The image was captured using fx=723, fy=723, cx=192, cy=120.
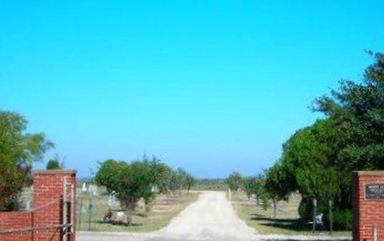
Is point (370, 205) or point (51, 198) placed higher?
point (51, 198)

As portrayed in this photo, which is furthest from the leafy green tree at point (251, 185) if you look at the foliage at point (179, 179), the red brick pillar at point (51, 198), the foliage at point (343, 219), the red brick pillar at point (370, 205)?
the red brick pillar at point (51, 198)

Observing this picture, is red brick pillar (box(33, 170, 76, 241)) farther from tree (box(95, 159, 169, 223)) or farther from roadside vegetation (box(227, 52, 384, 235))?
tree (box(95, 159, 169, 223))

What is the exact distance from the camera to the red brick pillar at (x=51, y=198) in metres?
18.7

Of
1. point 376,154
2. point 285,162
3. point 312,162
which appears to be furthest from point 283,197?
point 376,154

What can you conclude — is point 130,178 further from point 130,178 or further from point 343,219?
point 343,219

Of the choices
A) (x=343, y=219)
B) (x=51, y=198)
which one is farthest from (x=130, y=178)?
(x=51, y=198)

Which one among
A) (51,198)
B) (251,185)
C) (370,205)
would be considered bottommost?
(251,185)

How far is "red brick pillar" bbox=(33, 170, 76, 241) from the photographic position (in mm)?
18672

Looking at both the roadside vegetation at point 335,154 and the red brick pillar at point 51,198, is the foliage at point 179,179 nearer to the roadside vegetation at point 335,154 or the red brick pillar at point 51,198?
the roadside vegetation at point 335,154

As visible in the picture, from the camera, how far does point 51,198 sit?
61.8 ft

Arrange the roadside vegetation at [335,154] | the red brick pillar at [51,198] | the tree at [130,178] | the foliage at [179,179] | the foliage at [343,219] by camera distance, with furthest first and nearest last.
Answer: the foliage at [179,179]
the tree at [130,178]
the foliage at [343,219]
the roadside vegetation at [335,154]
the red brick pillar at [51,198]

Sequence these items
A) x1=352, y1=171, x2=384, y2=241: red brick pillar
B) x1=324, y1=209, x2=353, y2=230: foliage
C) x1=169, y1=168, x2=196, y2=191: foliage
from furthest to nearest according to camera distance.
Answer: x1=169, y1=168, x2=196, y2=191: foliage → x1=324, y1=209, x2=353, y2=230: foliage → x1=352, y1=171, x2=384, y2=241: red brick pillar

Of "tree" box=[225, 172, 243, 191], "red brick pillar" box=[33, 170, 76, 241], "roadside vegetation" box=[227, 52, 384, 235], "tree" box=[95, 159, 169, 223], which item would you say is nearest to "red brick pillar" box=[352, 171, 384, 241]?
"roadside vegetation" box=[227, 52, 384, 235]

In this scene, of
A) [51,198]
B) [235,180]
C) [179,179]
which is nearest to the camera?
[51,198]
